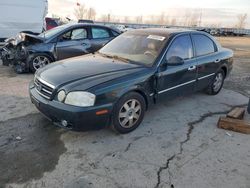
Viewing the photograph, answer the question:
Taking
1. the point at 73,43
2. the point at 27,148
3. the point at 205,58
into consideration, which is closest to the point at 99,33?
the point at 73,43

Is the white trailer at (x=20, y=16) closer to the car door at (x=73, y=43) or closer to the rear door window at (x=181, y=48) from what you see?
the car door at (x=73, y=43)

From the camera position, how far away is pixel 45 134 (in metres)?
3.75

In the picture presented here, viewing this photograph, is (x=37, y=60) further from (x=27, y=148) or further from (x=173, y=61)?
(x=173, y=61)

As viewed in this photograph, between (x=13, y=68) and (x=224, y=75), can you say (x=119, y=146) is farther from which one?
(x=13, y=68)

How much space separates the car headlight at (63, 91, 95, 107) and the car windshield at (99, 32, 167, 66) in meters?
1.21

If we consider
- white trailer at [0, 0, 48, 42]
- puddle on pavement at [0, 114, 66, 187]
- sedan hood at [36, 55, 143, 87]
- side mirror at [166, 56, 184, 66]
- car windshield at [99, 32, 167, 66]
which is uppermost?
white trailer at [0, 0, 48, 42]

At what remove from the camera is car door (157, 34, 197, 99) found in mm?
4203

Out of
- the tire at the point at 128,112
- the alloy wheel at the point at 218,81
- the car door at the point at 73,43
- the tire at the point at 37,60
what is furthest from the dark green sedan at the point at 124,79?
the tire at the point at 37,60

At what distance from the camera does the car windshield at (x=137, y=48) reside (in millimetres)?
4242

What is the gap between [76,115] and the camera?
3.25 meters

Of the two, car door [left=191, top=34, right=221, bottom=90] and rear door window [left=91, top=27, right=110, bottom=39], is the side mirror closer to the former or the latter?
car door [left=191, top=34, right=221, bottom=90]

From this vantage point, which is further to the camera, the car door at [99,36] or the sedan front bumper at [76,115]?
the car door at [99,36]

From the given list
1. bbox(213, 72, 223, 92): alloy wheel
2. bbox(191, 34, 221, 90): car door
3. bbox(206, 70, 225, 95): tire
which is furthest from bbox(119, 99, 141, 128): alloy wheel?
bbox(213, 72, 223, 92): alloy wheel

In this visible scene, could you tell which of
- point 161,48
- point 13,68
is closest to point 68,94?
point 161,48
